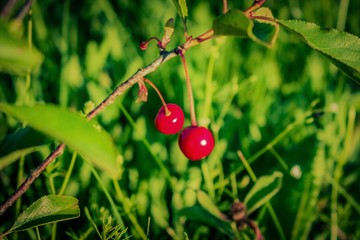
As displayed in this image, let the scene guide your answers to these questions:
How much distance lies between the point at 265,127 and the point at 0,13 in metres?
1.11

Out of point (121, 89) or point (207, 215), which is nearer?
point (121, 89)

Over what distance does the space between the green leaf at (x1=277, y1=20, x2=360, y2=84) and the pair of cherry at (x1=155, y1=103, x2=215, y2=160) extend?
307mm

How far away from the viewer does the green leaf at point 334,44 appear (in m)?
0.59

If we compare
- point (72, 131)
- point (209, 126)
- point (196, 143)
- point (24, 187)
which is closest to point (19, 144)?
point (24, 187)

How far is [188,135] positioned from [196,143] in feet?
0.10

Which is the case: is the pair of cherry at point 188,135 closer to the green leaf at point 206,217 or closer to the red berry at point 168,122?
the red berry at point 168,122

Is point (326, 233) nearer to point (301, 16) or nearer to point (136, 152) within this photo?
point (136, 152)

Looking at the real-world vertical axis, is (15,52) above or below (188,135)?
below

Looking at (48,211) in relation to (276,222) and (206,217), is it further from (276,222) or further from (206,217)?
(276,222)

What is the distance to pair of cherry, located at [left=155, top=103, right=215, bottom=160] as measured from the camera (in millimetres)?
827

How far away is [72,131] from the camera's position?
42 centimetres

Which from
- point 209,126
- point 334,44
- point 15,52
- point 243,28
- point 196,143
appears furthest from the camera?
point 209,126

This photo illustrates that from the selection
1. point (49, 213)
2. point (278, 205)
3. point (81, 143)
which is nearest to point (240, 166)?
point (278, 205)

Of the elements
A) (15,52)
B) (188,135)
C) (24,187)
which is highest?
(188,135)
